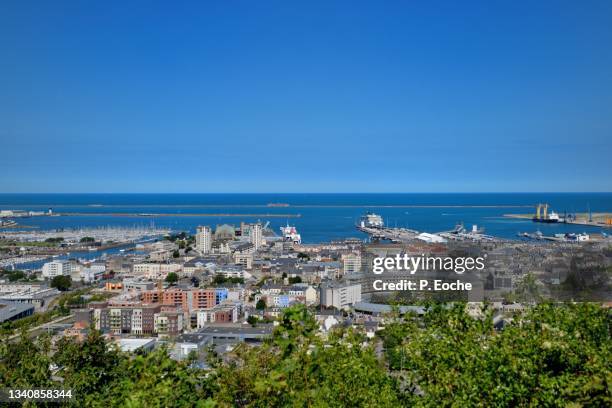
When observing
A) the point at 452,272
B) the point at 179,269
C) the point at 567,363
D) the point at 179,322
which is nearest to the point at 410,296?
the point at 452,272

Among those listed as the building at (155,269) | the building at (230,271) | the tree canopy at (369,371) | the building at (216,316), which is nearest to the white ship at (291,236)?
the building at (230,271)

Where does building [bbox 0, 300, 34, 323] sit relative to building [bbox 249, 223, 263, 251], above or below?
below

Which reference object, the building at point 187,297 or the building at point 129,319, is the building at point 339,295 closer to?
the building at point 187,297

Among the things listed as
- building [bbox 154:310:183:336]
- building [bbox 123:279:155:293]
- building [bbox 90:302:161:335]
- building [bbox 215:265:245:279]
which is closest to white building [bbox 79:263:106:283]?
building [bbox 123:279:155:293]

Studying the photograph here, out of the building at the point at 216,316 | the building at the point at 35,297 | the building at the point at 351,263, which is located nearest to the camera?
the building at the point at 216,316

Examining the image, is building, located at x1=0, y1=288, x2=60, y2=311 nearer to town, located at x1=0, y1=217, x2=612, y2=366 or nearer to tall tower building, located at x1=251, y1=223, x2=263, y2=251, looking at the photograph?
town, located at x1=0, y1=217, x2=612, y2=366

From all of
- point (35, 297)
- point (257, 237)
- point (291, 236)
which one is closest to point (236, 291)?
point (35, 297)

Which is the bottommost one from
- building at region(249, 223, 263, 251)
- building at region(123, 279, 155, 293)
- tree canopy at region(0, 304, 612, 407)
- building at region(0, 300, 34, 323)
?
building at region(123, 279, 155, 293)

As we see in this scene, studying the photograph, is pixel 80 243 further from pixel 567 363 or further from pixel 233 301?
pixel 567 363
